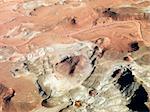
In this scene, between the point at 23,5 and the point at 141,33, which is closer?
the point at 141,33

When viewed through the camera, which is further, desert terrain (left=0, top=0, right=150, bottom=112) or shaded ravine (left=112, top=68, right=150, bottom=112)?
desert terrain (left=0, top=0, right=150, bottom=112)

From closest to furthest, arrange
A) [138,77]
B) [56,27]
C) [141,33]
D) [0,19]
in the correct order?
[138,77] < [141,33] < [56,27] < [0,19]

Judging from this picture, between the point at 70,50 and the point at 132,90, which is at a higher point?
the point at 70,50

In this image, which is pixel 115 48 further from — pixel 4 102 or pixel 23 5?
pixel 23 5

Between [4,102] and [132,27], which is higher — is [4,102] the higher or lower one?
the lower one

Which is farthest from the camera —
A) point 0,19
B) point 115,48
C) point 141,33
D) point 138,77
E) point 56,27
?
point 0,19

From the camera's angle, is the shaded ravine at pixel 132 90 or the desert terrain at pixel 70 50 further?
the desert terrain at pixel 70 50

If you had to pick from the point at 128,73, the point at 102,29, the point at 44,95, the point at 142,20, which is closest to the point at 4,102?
the point at 44,95

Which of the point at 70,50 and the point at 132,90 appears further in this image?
the point at 70,50

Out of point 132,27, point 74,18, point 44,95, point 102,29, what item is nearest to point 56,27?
point 74,18
